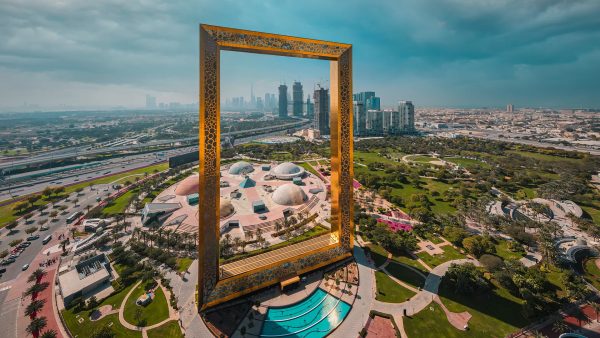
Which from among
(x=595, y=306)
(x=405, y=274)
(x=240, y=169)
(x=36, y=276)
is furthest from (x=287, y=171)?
(x=595, y=306)

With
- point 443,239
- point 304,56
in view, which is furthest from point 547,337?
point 304,56

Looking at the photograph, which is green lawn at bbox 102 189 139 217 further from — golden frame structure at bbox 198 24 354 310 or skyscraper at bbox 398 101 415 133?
skyscraper at bbox 398 101 415 133

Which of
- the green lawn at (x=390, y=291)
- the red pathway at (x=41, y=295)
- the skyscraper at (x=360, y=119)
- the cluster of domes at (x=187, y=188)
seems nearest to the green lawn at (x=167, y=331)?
the red pathway at (x=41, y=295)

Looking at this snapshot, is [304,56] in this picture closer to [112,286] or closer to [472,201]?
[112,286]

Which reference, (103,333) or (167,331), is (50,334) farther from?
(167,331)

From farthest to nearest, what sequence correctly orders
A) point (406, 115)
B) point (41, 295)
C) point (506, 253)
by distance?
point (406, 115) < point (506, 253) < point (41, 295)

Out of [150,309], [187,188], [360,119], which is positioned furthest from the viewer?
[360,119]

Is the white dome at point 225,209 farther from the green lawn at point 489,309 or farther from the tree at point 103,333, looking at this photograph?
the green lawn at point 489,309
